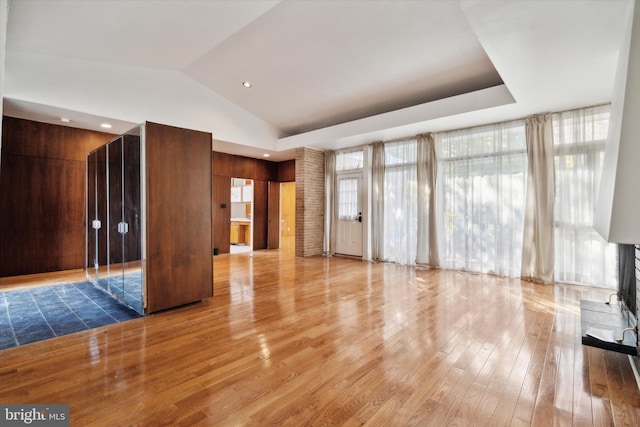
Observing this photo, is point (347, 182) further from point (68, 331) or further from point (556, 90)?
point (68, 331)

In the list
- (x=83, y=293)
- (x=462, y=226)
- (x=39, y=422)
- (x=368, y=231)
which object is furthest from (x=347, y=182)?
(x=39, y=422)

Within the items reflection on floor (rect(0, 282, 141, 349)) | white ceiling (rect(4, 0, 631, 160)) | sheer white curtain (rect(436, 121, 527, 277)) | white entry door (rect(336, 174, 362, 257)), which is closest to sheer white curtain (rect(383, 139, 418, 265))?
white ceiling (rect(4, 0, 631, 160))

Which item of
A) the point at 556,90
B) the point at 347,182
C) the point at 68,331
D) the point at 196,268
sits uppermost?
the point at 556,90

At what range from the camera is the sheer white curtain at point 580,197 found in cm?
463

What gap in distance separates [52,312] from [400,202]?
20.6ft

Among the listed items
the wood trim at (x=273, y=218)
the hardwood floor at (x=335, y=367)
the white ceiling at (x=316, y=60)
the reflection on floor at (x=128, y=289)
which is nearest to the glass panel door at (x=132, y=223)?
the reflection on floor at (x=128, y=289)

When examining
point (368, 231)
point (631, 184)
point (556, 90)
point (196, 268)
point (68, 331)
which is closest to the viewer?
point (631, 184)

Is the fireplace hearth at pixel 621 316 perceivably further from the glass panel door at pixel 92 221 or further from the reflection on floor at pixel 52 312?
the glass panel door at pixel 92 221

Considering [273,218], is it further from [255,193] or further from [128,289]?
[128,289]

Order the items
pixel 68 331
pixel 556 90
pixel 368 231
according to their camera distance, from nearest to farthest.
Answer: pixel 68 331 → pixel 556 90 → pixel 368 231

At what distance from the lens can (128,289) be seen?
382 centimetres

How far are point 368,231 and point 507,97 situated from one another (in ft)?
13.1

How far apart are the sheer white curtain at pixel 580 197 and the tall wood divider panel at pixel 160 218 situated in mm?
5646

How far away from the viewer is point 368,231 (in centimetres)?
745
